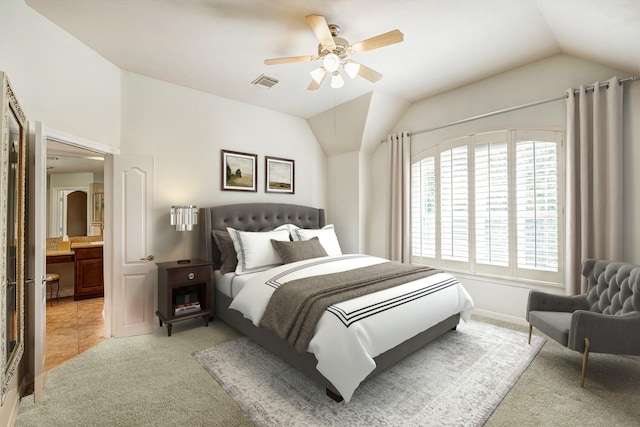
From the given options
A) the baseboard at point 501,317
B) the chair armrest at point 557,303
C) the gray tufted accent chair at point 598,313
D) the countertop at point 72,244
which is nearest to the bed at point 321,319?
the chair armrest at point 557,303

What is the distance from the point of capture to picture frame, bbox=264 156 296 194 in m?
4.61

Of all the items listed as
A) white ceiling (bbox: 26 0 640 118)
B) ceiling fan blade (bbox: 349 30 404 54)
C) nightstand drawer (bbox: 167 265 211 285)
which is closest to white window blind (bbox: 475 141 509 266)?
white ceiling (bbox: 26 0 640 118)

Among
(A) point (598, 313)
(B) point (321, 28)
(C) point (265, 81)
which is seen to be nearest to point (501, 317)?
(A) point (598, 313)

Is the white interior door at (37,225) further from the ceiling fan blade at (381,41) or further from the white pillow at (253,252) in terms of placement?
the ceiling fan blade at (381,41)

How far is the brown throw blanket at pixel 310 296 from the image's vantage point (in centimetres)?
220

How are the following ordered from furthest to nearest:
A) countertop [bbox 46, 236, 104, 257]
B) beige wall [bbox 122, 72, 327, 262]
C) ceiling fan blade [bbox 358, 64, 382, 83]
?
1. countertop [bbox 46, 236, 104, 257]
2. beige wall [bbox 122, 72, 327, 262]
3. ceiling fan blade [bbox 358, 64, 382, 83]

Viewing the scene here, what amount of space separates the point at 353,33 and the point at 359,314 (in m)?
2.49

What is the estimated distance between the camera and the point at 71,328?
139 inches

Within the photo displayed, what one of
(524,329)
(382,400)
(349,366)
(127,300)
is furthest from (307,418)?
(524,329)

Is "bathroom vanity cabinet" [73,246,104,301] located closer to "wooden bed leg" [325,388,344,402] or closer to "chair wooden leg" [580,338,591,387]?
"wooden bed leg" [325,388,344,402]

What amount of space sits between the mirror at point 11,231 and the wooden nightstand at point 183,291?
1244 millimetres

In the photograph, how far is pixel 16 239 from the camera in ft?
6.40

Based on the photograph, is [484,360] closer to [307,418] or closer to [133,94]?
[307,418]

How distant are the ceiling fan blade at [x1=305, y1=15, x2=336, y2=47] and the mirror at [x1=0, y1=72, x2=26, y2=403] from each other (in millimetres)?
1871
